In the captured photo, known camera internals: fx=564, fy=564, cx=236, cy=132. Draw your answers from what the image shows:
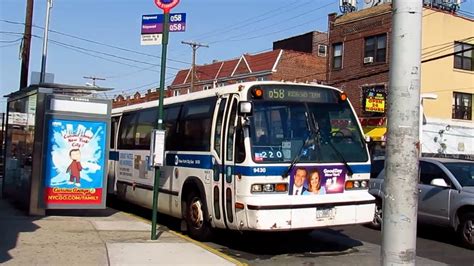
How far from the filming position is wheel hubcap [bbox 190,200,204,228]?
994 cm

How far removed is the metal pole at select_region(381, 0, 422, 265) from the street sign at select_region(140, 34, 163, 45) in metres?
5.62

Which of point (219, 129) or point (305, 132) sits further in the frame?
point (219, 129)

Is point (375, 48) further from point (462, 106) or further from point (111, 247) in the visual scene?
point (111, 247)

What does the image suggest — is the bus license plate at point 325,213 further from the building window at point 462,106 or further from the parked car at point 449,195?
the building window at point 462,106

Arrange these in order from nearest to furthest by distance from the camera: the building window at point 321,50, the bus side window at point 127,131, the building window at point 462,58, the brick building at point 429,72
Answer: the bus side window at point 127,131
the brick building at point 429,72
the building window at point 462,58
the building window at point 321,50

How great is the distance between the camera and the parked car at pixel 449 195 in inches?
400

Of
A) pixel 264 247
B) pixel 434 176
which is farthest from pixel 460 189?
pixel 264 247

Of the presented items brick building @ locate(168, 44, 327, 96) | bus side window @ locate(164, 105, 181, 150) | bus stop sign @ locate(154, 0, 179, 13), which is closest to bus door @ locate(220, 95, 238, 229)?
bus stop sign @ locate(154, 0, 179, 13)

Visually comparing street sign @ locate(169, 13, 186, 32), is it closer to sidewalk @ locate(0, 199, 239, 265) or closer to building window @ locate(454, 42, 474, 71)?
sidewalk @ locate(0, 199, 239, 265)

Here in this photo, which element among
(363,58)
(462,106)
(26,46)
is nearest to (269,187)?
(26,46)

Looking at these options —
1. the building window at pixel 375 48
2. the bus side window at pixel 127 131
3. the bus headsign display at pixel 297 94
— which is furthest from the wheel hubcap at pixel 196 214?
the building window at pixel 375 48

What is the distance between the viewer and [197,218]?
1002cm

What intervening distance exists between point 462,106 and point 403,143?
31232 millimetres

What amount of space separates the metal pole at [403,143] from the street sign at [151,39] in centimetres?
562
